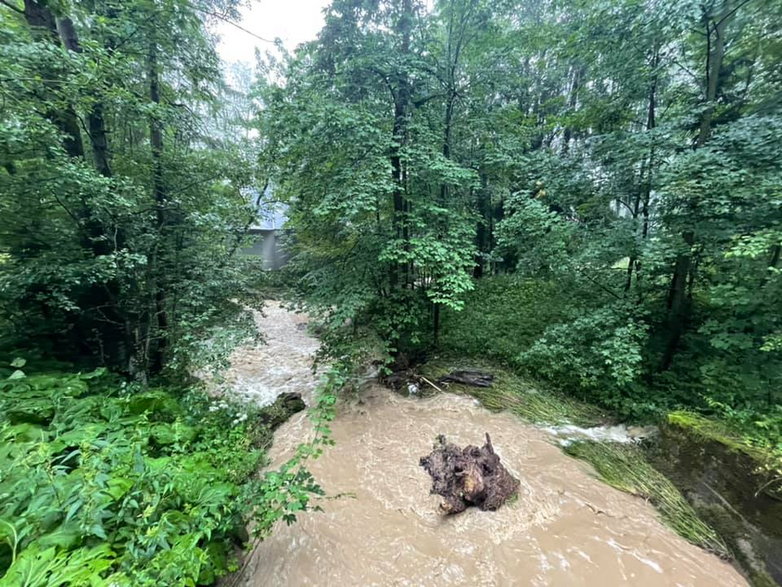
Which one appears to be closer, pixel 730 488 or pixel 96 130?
pixel 730 488

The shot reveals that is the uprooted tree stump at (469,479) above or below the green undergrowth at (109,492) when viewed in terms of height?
below

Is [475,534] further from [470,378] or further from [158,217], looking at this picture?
[158,217]

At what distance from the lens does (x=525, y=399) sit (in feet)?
15.5

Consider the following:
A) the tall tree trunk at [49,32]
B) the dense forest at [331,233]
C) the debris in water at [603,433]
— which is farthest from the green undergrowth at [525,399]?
the tall tree trunk at [49,32]

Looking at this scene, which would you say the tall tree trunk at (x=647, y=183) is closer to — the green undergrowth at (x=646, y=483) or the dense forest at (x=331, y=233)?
the dense forest at (x=331, y=233)

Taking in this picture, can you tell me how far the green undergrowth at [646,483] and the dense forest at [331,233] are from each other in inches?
29.6

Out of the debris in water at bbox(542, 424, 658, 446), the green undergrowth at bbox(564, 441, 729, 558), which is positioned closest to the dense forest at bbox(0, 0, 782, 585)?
the debris in water at bbox(542, 424, 658, 446)

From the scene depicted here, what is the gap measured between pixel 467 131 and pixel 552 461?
5.64 m

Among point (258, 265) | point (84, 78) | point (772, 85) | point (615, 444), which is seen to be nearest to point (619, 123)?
point (772, 85)

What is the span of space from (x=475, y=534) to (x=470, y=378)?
278 cm

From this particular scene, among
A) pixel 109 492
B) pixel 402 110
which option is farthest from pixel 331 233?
pixel 109 492

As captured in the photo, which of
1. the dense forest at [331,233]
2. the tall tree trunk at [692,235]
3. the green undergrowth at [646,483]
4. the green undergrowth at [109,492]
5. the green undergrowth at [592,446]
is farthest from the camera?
the tall tree trunk at [692,235]

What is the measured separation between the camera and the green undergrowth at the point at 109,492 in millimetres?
1481

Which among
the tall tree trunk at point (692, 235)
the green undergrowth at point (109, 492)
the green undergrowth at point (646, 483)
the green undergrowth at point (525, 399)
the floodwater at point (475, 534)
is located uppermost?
the tall tree trunk at point (692, 235)
